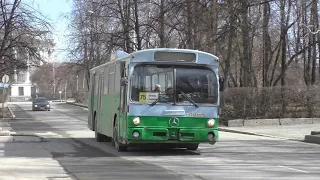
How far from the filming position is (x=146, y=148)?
53.2ft

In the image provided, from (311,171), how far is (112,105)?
7234 millimetres

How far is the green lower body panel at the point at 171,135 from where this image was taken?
44.9 ft

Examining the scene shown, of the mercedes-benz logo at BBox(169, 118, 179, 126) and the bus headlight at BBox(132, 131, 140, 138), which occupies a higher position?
the mercedes-benz logo at BBox(169, 118, 179, 126)

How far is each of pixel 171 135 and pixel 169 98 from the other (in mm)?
1040

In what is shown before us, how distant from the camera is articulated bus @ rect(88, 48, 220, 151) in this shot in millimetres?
13727

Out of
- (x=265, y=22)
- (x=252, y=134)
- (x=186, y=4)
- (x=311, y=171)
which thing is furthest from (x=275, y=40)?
(x=311, y=171)

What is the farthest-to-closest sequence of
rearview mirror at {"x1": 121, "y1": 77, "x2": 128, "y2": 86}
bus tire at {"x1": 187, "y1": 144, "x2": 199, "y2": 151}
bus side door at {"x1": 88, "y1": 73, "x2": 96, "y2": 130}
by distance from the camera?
bus side door at {"x1": 88, "y1": 73, "x2": 96, "y2": 130}
bus tire at {"x1": 187, "y1": 144, "x2": 199, "y2": 151}
rearview mirror at {"x1": 121, "y1": 77, "x2": 128, "y2": 86}

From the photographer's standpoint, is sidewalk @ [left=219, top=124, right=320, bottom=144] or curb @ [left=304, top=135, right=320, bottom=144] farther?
sidewalk @ [left=219, top=124, right=320, bottom=144]

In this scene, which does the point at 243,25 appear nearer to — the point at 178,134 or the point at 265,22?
the point at 265,22

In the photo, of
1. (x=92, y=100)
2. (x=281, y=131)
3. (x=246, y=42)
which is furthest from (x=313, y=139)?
(x=246, y=42)

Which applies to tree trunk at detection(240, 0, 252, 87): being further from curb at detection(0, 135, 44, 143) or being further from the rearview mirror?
the rearview mirror

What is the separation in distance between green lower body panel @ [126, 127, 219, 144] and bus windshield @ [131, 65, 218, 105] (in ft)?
2.58

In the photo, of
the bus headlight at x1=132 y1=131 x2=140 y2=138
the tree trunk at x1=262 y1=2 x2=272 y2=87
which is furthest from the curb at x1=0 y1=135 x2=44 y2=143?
the tree trunk at x1=262 y1=2 x2=272 y2=87

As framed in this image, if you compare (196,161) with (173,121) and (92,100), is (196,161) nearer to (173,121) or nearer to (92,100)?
(173,121)
